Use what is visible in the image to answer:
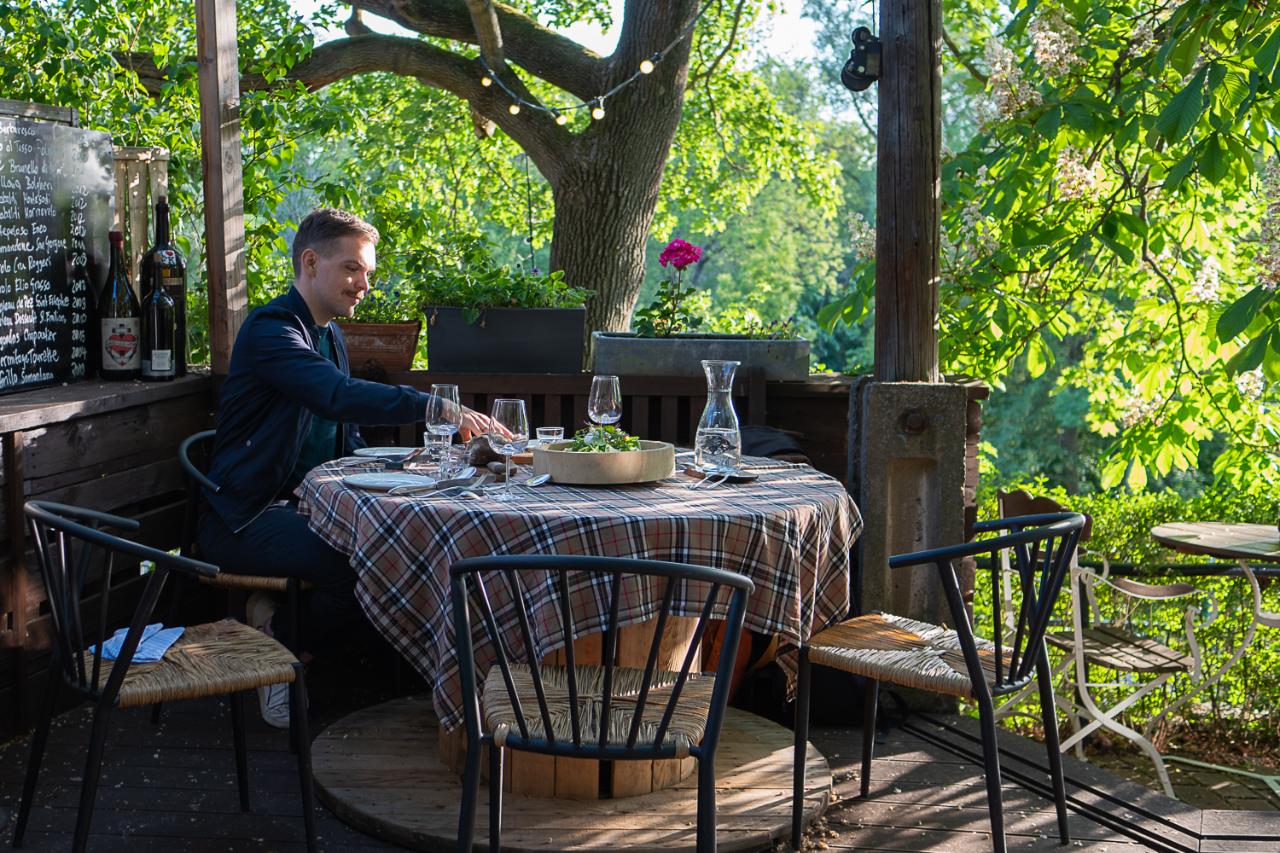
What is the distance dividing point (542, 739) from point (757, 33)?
49.3 feet

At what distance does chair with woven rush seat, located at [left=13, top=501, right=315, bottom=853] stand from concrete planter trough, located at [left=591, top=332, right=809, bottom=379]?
5.84ft

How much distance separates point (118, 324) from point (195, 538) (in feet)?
2.33

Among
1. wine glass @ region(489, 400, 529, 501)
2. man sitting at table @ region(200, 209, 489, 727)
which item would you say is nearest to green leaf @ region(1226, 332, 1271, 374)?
wine glass @ region(489, 400, 529, 501)

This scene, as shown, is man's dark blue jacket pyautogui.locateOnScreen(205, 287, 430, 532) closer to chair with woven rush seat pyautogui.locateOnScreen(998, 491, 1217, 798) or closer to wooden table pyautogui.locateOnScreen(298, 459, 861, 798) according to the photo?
wooden table pyautogui.locateOnScreen(298, 459, 861, 798)

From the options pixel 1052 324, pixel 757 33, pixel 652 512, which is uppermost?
pixel 757 33

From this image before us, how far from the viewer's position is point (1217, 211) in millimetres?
6141

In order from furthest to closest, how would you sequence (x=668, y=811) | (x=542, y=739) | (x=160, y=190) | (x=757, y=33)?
(x=757, y=33) → (x=160, y=190) → (x=668, y=811) → (x=542, y=739)

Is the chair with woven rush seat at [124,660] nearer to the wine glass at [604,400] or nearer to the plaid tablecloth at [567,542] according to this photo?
the plaid tablecloth at [567,542]

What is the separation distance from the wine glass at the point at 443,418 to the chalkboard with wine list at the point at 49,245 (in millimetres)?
1439

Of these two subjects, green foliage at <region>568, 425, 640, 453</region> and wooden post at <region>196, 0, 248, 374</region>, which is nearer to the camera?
green foliage at <region>568, 425, 640, 453</region>

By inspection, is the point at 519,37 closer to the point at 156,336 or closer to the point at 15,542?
the point at 156,336

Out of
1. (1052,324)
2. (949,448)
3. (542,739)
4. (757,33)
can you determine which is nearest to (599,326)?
(1052,324)

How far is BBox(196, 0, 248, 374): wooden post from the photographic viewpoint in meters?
4.20

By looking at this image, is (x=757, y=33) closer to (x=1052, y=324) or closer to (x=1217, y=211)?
(x=1217, y=211)
